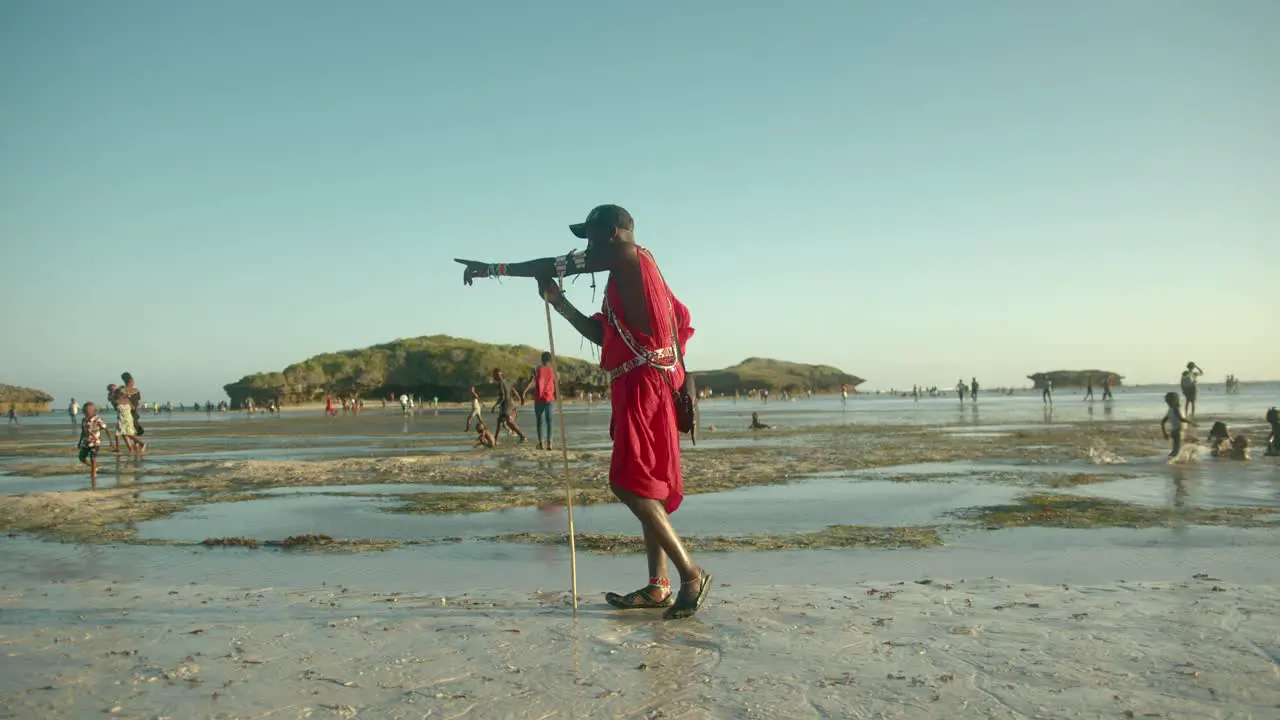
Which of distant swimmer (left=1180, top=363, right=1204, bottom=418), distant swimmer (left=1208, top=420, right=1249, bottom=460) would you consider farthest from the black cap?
distant swimmer (left=1180, top=363, right=1204, bottom=418)

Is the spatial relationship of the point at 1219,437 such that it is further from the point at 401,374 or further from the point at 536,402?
the point at 401,374

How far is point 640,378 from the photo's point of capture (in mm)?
4562

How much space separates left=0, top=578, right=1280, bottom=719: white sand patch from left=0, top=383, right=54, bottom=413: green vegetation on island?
137 m

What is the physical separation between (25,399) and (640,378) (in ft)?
480

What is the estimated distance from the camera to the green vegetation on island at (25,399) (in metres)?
119

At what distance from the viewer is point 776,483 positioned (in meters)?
11.3

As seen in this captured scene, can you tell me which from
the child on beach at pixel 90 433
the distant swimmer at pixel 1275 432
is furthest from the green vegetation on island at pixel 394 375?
the distant swimmer at pixel 1275 432

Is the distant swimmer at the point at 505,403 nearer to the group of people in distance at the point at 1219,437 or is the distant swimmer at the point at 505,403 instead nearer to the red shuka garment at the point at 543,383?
the red shuka garment at the point at 543,383

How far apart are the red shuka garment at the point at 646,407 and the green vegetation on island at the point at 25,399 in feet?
453

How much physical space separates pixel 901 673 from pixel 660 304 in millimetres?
2181

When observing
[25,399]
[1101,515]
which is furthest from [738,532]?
[25,399]

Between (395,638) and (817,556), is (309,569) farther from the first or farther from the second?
(817,556)

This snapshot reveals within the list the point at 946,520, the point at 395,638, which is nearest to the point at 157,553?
the point at 395,638

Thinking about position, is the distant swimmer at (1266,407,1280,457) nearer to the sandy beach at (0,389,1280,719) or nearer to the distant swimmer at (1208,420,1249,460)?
the distant swimmer at (1208,420,1249,460)
